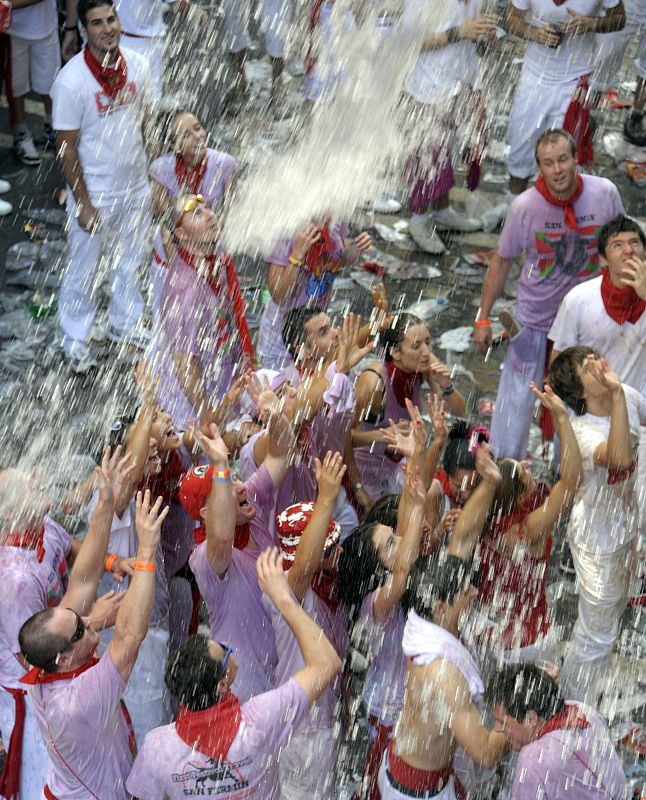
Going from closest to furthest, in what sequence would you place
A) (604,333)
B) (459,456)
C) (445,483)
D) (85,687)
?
(85,687) < (459,456) < (445,483) < (604,333)

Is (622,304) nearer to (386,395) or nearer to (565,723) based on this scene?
(386,395)

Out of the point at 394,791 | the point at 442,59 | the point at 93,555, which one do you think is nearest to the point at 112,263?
the point at 442,59

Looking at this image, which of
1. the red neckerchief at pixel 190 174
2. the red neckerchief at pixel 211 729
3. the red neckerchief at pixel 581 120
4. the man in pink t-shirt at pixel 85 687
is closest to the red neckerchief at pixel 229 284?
the red neckerchief at pixel 190 174

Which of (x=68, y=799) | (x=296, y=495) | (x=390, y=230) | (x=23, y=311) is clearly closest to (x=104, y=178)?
(x=23, y=311)

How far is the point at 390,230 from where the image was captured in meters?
8.68

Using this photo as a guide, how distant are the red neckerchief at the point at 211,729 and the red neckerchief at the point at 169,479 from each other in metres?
1.36

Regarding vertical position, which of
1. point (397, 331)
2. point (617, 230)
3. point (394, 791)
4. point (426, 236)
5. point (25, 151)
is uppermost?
point (617, 230)

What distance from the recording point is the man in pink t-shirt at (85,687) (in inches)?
149

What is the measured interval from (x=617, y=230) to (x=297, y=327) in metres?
1.51

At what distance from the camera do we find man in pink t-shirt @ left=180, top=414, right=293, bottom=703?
4203 mm

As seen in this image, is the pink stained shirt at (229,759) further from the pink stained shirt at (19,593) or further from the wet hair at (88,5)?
the wet hair at (88,5)

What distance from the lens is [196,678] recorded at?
3582 millimetres

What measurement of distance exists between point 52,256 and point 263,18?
3.67 metres

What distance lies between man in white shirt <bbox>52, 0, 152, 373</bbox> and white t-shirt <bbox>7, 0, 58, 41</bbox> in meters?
1.54
